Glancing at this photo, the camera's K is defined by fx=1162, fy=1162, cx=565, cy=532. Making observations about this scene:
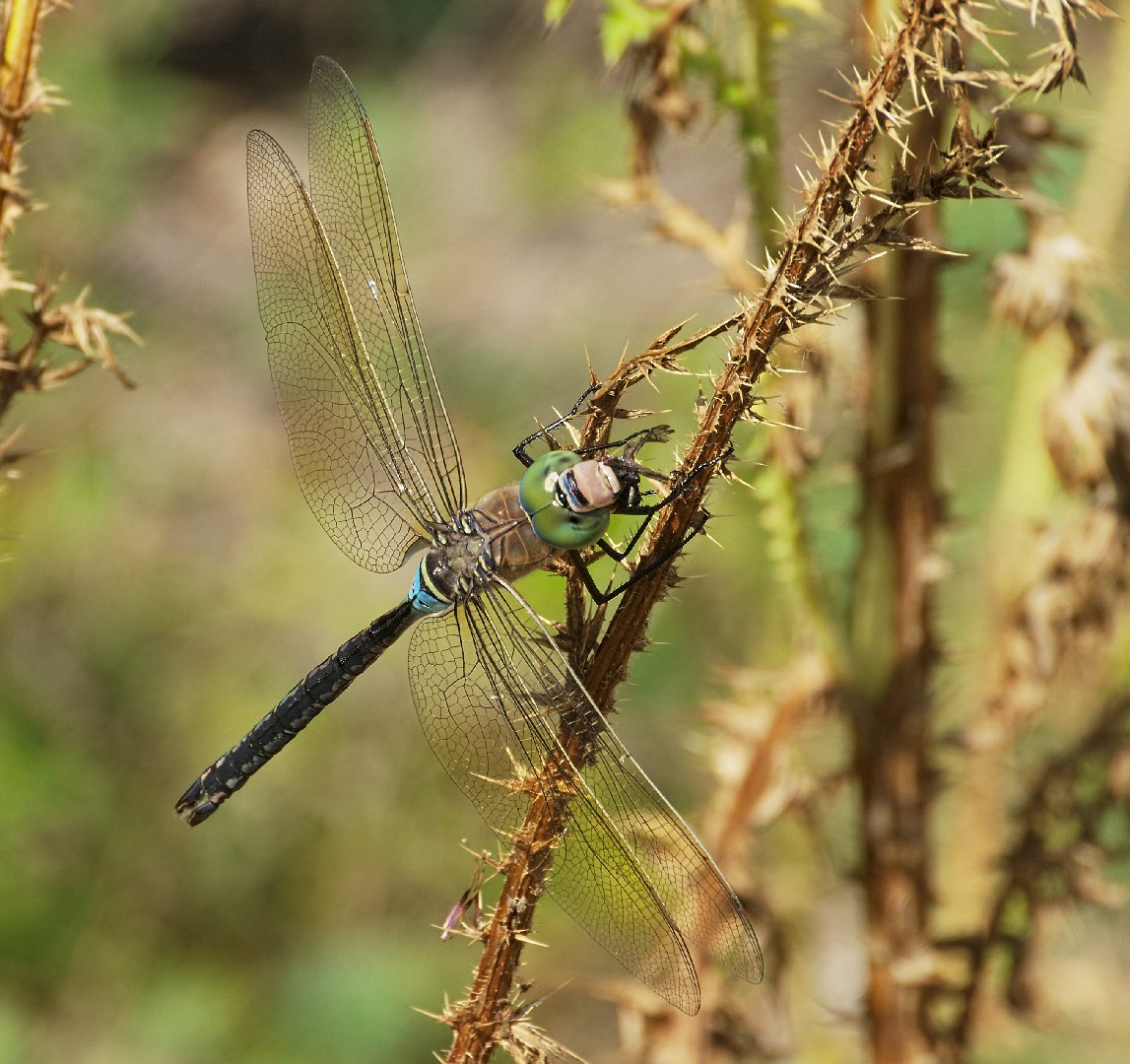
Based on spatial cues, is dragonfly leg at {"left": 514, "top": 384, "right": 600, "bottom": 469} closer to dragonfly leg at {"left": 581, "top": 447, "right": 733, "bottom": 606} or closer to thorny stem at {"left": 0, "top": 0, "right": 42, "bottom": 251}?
dragonfly leg at {"left": 581, "top": 447, "right": 733, "bottom": 606}

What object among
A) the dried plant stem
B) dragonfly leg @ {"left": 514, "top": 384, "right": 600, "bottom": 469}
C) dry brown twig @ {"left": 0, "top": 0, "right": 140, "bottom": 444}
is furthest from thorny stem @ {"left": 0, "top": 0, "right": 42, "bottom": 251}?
the dried plant stem

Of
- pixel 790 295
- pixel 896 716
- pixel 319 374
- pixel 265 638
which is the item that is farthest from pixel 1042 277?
pixel 265 638

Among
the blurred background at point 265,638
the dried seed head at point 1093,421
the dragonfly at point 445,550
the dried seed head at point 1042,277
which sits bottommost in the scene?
the blurred background at point 265,638

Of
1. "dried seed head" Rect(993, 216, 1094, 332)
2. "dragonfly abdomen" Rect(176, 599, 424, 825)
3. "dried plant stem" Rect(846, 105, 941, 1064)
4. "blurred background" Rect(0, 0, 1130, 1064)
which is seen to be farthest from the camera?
"blurred background" Rect(0, 0, 1130, 1064)

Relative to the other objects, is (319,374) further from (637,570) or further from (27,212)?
(637,570)

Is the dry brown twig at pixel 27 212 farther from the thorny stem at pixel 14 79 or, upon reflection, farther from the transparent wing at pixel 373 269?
the transparent wing at pixel 373 269

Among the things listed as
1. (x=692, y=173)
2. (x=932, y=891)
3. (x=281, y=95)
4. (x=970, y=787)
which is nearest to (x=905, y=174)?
(x=932, y=891)

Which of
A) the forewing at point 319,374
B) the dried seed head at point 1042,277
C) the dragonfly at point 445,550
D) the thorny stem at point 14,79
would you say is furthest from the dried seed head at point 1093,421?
the thorny stem at point 14,79

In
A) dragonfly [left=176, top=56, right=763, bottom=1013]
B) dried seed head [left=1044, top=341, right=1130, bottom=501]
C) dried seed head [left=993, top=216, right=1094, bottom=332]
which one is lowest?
dragonfly [left=176, top=56, right=763, bottom=1013]
